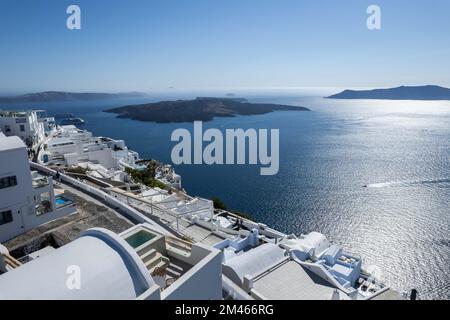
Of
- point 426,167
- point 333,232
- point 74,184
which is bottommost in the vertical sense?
point 333,232

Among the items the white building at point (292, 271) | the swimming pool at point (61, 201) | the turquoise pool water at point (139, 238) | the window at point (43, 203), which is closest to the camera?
the turquoise pool water at point (139, 238)

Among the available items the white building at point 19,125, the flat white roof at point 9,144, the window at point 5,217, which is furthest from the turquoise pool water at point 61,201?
the white building at point 19,125

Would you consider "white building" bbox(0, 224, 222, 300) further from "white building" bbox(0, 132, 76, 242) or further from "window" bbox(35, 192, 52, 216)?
"window" bbox(35, 192, 52, 216)

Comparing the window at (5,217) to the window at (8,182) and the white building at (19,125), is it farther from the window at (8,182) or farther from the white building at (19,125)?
the white building at (19,125)

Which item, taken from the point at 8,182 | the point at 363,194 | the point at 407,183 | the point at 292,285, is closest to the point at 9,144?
the point at 8,182

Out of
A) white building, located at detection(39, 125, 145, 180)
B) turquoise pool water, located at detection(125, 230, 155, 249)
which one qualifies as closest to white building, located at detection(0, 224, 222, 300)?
turquoise pool water, located at detection(125, 230, 155, 249)

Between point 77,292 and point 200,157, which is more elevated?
point 77,292

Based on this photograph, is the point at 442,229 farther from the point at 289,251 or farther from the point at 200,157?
the point at 200,157
